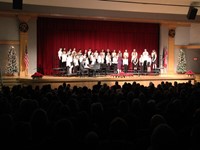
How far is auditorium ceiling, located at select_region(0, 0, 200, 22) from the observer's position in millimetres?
16281

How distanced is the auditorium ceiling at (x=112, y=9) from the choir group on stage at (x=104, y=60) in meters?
2.08

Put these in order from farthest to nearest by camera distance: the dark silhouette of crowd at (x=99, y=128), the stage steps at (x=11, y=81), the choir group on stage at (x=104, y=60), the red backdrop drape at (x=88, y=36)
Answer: the red backdrop drape at (x=88, y=36) → the choir group on stage at (x=104, y=60) → the stage steps at (x=11, y=81) → the dark silhouette of crowd at (x=99, y=128)

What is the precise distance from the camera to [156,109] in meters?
5.26

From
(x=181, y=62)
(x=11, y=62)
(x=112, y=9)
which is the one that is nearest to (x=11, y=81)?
(x=11, y=62)

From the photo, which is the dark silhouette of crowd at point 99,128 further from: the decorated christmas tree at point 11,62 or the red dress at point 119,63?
the red dress at point 119,63

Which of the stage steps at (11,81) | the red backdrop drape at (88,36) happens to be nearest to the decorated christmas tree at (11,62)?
the stage steps at (11,81)

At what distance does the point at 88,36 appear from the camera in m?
19.4

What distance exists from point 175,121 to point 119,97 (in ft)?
6.02

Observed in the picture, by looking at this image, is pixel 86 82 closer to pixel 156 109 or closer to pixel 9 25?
pixel 9 25

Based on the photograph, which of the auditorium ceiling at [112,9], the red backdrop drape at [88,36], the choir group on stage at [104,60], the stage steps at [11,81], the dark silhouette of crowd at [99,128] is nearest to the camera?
the dark silhouette of crowd at [99,128]

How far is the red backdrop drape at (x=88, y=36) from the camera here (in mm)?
18219

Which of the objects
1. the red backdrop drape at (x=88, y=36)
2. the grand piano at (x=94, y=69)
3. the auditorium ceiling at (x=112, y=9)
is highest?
the auditorium ceiling at (x=112, y=9)

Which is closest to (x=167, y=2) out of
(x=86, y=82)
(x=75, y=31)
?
(x=75, y=31)

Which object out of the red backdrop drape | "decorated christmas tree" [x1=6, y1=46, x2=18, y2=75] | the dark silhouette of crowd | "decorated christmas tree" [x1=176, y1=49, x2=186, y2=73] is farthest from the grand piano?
the dark silhouette of crowd
